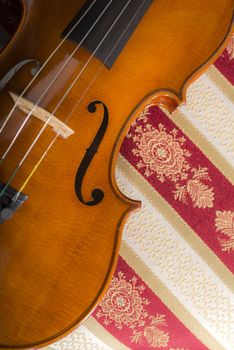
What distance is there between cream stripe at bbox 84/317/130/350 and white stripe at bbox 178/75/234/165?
0.75 metres

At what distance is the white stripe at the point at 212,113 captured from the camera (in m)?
1.43

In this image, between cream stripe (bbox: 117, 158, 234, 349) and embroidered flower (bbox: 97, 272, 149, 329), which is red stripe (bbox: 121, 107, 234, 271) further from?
embroidered flower (bbox: 97, 272, 149, 329)

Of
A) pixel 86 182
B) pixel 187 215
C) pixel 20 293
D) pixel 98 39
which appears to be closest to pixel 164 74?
pixel 98 39

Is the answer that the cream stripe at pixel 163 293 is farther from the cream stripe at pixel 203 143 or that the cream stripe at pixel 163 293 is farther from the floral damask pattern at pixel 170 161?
the cream stripe at pixel 203 143

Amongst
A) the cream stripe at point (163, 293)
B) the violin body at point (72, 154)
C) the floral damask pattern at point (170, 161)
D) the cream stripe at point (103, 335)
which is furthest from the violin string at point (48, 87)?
the cream stripe at point (103, 335)

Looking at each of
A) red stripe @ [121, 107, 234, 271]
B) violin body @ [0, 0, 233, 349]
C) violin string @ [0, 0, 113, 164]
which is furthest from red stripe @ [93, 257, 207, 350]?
violin string @ [0, 0, 113, 164]

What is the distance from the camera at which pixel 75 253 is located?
37.9 inches

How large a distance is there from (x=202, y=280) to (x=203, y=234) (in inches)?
6.5

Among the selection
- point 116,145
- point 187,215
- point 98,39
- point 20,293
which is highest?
point 98,39

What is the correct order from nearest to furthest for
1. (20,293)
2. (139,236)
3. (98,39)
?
1. (20,293)
2. (98,39)
3. (139,236)

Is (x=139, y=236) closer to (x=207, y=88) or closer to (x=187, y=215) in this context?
(x=187, y=215)

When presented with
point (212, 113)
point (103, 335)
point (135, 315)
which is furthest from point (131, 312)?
point (212, 113)

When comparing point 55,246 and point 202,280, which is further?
point 202,280

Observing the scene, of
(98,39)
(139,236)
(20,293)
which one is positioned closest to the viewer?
(20,293)
